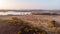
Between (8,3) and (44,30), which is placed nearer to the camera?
(44,30)

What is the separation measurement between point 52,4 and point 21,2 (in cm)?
55

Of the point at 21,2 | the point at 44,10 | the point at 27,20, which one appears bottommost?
the point at 27,20

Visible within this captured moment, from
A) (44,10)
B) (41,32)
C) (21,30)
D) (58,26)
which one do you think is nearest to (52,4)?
(44,10)

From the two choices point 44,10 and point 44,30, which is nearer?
point 44,30

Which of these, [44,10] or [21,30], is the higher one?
[44,10]

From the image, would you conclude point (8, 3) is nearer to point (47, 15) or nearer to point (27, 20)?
point (27, 20)

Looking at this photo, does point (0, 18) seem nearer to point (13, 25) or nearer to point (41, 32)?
point (13, 25)

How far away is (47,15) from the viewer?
7.17 ft

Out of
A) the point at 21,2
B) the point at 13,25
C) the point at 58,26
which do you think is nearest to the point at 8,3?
the point at 21,2

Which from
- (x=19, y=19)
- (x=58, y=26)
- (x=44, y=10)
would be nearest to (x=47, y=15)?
(x=44, y=10)

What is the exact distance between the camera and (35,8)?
2229mm

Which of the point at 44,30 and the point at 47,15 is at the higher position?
the point at 47,15

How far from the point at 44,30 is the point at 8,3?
2.60 feet

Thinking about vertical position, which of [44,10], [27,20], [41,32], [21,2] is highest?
[21,2]
